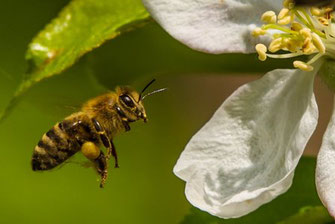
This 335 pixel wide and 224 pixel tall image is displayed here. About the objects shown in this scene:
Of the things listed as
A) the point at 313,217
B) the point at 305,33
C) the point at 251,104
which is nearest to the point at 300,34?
the point at 305,33

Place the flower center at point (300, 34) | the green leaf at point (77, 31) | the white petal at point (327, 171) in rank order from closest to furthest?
1. the white petal at point (327, 171)
2. the flower center at point (300, 34)
3. the green leaf at point (77, 31)

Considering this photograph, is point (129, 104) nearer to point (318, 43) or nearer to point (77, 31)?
point (77, 31)

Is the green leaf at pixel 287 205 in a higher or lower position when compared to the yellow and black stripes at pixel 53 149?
lower

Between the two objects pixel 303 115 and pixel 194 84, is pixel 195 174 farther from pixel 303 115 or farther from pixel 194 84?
pixel 194 84

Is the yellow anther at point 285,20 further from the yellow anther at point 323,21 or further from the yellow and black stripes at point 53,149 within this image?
the yellow and black stripes at point 53,149

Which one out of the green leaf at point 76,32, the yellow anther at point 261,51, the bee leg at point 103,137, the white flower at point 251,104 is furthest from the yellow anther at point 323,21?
the bee leg at point 103,137

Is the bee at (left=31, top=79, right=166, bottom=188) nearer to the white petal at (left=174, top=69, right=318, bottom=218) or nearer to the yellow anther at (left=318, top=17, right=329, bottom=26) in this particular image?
the white petal at (left=174, top=69, right=318, bottom=218)

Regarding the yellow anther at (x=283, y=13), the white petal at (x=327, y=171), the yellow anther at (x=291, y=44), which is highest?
the yellow anther at (x=283, y=13)
